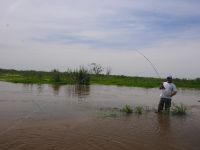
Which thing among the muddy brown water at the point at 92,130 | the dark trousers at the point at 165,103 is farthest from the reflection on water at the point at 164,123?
the dark trousers at the point at 165,103

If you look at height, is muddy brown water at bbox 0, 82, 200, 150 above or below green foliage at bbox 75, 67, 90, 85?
below

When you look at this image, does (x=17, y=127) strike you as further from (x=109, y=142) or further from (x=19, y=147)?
(x=109, y=142)

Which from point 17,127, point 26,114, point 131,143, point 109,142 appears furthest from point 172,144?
point 26,114

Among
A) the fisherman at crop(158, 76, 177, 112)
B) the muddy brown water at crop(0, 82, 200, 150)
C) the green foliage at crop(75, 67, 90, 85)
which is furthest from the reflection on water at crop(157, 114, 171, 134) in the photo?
the green foliage at crop(75, 67, 90, 85)

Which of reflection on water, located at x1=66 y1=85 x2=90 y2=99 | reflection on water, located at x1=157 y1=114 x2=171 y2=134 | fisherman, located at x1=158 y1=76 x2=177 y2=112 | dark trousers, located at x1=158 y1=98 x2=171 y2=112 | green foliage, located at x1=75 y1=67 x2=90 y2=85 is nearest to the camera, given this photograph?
reflection on water, located at x1=157 y1=114 x2=171 y2=134

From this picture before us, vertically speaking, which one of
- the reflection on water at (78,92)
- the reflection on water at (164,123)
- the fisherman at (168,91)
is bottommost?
the reflection on water at (164,123)

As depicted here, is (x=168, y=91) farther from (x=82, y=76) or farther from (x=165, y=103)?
(x=82, y=76)

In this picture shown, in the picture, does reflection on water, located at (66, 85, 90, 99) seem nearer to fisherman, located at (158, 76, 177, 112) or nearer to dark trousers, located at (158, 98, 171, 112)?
dark trousers, located at (158, 98, 171, 112)

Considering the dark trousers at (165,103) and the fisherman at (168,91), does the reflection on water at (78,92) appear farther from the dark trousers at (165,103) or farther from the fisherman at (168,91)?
the fisherman at (168,91)

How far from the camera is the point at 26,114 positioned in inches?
424

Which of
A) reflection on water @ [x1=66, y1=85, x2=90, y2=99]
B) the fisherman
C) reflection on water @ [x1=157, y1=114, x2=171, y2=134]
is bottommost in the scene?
reflection on water @ [x1=157, y1=114, x2=171, y2=134]

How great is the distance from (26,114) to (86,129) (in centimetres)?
293

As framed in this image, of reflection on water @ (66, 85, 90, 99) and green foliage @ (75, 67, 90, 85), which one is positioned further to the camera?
green foliage @ (75, 67, 90, 85)

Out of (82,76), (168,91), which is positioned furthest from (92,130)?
(82,76)
